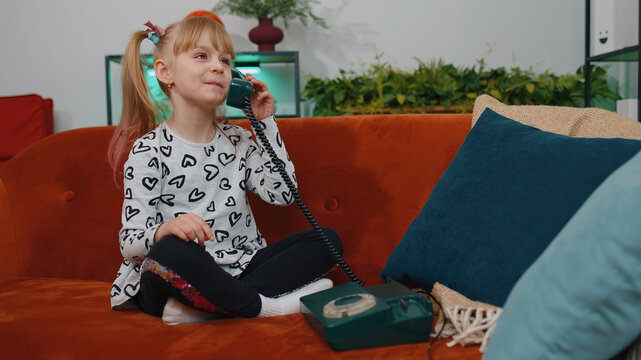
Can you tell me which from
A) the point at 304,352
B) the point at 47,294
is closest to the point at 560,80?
the point at 304,352

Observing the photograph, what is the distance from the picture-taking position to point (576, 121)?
92 cm

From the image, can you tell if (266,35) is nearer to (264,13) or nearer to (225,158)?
(264,13)

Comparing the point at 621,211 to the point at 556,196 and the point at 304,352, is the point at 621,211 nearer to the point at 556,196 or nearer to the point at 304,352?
the point at 556,196

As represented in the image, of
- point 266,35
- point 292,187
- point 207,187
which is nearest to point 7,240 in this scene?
point 207,187

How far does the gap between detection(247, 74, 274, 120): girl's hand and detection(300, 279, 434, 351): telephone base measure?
1.79 ft

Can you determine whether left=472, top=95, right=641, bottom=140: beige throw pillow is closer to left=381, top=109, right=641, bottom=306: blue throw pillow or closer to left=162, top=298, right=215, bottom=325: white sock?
left=381, top=109, right=641, bottom=306: blue throw pillow

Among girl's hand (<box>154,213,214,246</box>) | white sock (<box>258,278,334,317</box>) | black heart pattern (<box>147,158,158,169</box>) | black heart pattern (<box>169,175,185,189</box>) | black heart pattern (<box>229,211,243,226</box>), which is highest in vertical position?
black heart pattern (<box>147,158,158,169</box>)

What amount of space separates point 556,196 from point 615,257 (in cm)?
37

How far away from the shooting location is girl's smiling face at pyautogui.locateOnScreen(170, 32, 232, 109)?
1.06 metres

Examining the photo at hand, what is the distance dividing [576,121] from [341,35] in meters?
2.29

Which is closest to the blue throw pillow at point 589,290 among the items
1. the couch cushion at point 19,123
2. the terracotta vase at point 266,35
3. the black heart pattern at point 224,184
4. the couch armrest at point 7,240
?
the black heart pattern at point 224,184

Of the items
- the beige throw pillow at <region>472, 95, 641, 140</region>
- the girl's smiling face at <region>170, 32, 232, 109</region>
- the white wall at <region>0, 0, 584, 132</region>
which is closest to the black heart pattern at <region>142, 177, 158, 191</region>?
the girl's smiling face at <region>170, 32, 232, 109</region>

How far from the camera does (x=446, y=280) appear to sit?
79 cm

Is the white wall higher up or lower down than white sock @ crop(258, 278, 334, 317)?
higher up
